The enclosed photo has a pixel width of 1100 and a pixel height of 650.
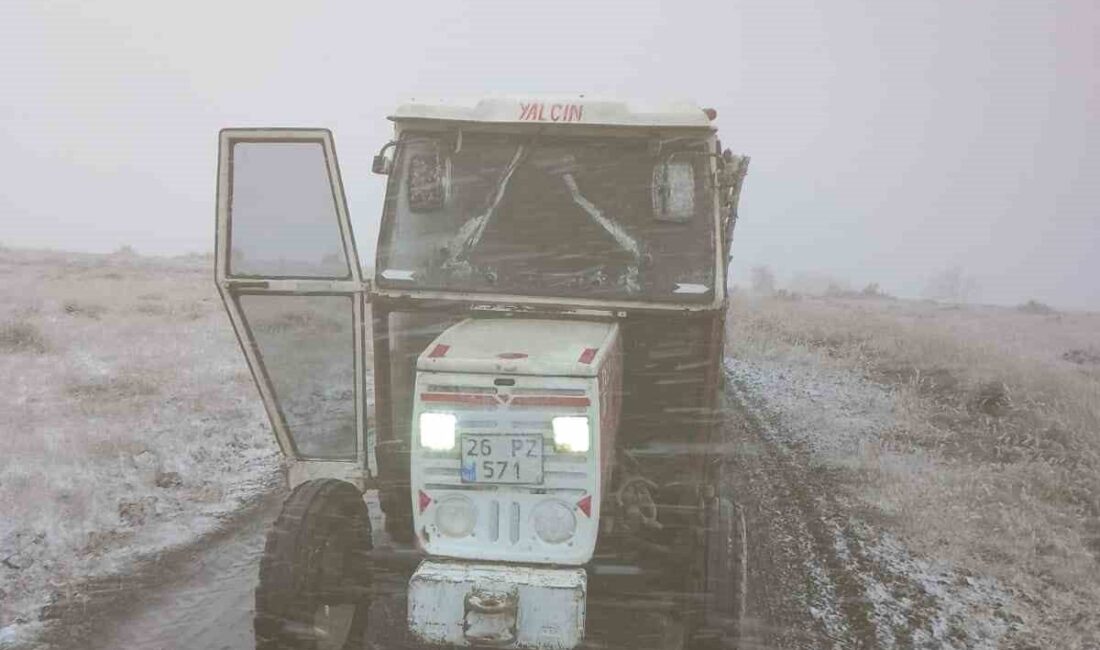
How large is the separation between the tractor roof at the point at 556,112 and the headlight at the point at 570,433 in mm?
2068

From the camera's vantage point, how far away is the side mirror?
5.41m

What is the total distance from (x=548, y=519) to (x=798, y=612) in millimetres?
2051

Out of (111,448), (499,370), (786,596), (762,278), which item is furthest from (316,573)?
(762,278)

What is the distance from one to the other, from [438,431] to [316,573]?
38.2 inches

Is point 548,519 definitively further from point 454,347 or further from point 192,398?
point 192,398

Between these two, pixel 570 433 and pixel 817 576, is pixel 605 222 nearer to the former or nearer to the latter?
pixel 570 433

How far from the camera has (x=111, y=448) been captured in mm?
8289

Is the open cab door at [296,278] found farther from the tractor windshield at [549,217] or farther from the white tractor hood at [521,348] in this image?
the white tractor hood at [521,348]

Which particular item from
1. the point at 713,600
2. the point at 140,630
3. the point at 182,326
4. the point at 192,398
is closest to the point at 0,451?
the point at 192,398

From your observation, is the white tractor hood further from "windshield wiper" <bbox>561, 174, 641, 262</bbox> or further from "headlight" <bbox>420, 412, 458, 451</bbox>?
"windshield wiper" <bbox>561, 174, 641, 262</bbox>

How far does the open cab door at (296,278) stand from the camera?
476 centimetres

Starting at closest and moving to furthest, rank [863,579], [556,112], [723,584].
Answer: [723,584] < [556,112] < [863,579]

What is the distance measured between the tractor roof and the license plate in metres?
2.16

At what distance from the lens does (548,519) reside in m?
4.16
